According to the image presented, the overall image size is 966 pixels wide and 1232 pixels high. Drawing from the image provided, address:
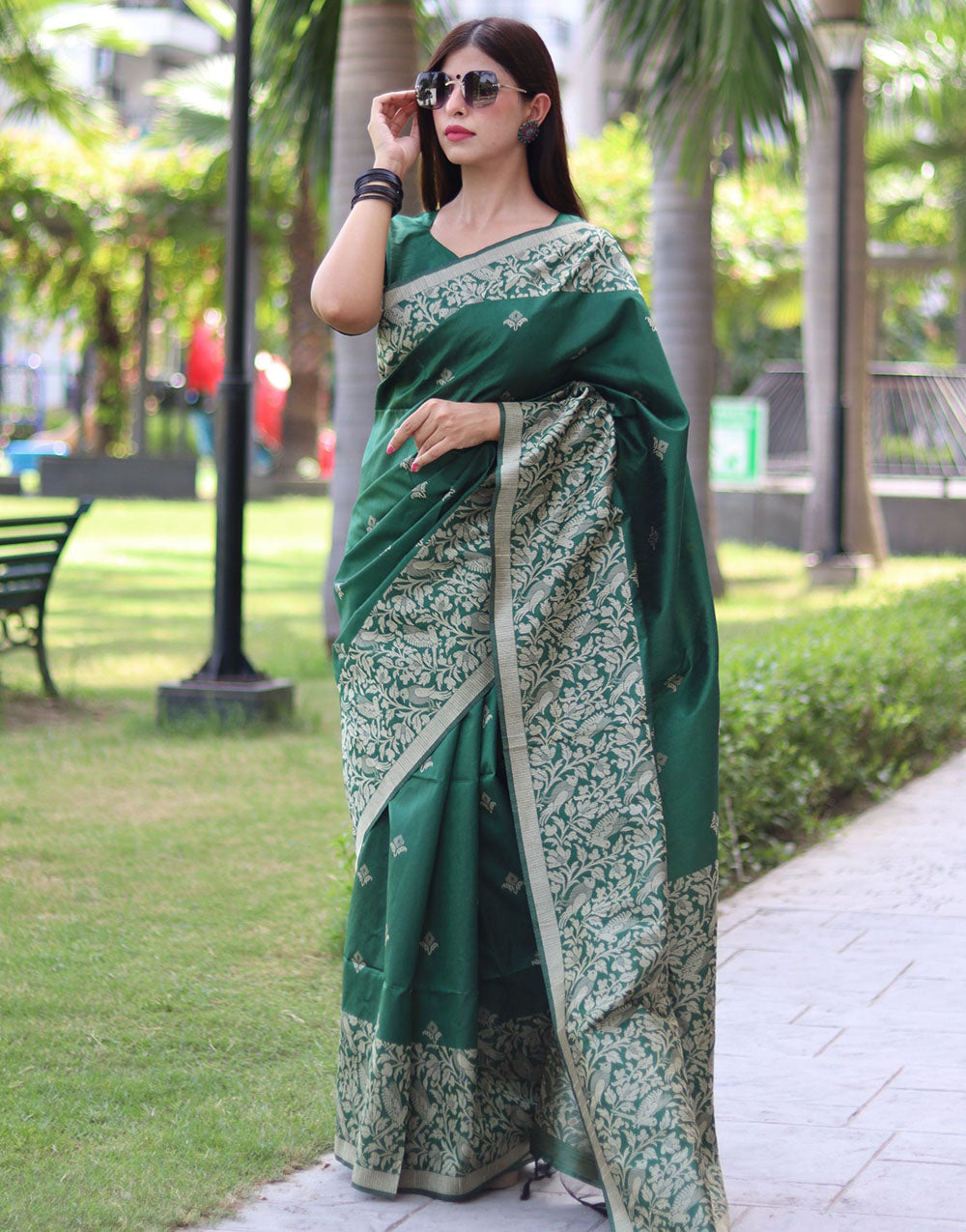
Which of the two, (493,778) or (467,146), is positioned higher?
(467,146)

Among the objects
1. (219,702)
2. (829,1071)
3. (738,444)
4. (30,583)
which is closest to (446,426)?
(829,1071)

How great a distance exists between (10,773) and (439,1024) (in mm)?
4019

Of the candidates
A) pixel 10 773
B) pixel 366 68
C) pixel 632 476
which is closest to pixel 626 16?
pixel 366 68

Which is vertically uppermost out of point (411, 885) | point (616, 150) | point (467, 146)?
point (616, 150)

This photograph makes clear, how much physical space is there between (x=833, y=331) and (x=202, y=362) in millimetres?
19911

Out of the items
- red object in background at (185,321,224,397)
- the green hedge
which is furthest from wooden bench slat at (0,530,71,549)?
red object in background at (185,321,224,397)

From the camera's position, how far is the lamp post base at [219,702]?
7523 millimetres

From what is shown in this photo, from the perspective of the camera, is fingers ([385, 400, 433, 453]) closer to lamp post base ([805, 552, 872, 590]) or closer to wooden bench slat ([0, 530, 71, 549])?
wooden bench slat ([0, 530, 71, 549])

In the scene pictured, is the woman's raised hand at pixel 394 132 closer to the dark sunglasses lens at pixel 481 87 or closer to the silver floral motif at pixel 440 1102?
the dark sunglasses lens at pixel 481 87

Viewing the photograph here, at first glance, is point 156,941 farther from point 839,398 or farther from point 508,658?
point 839,398

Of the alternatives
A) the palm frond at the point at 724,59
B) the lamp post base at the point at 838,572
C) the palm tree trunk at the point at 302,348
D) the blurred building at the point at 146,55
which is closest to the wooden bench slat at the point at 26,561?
the palm frond at the point at 724,59

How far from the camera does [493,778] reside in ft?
9.92

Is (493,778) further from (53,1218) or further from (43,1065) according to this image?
(43,1065)

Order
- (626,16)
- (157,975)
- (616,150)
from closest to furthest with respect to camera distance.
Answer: (157,975), (626,16), (616,150)
